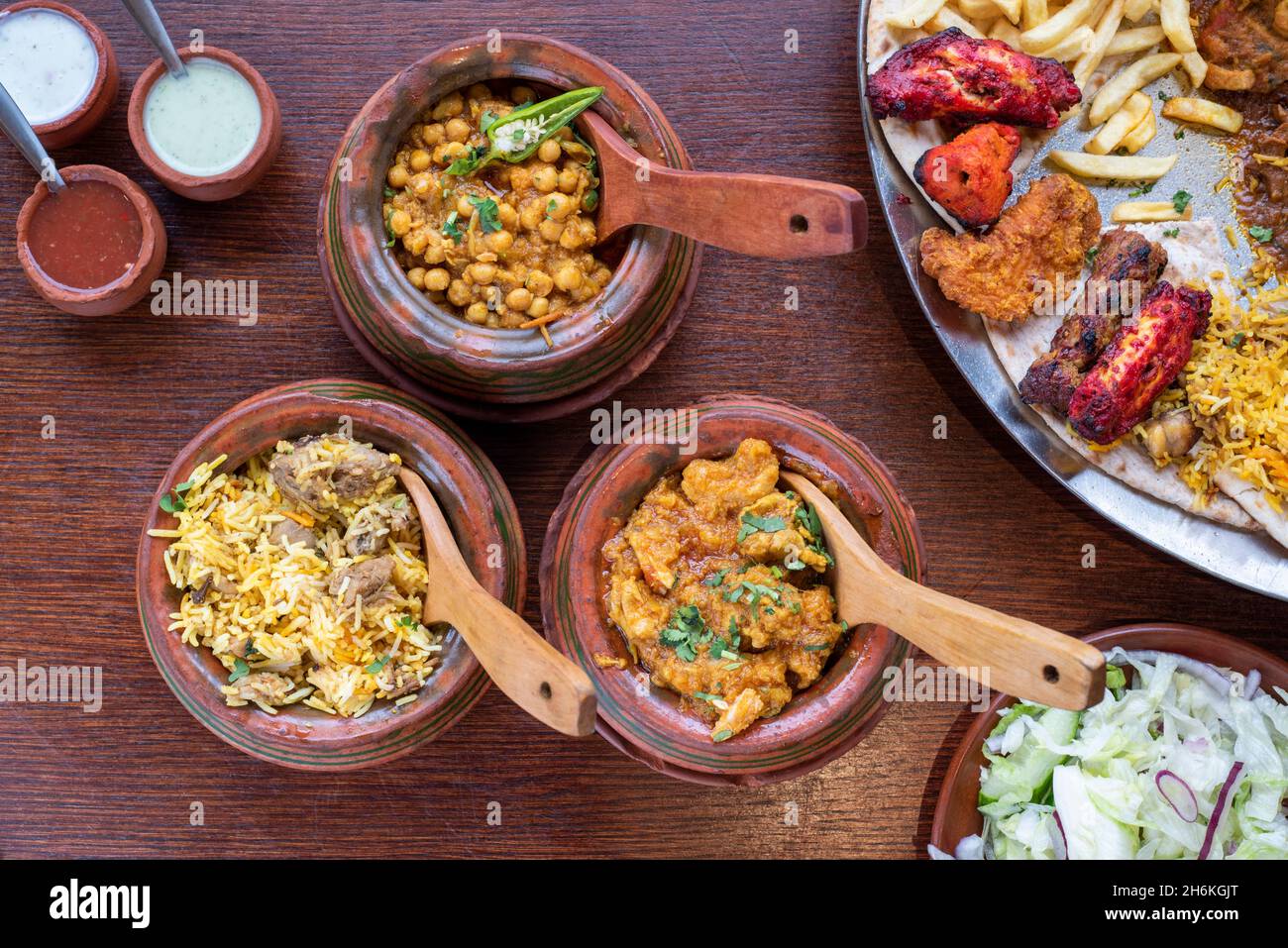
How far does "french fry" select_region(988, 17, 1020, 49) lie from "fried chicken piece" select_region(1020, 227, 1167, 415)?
1.92 feet

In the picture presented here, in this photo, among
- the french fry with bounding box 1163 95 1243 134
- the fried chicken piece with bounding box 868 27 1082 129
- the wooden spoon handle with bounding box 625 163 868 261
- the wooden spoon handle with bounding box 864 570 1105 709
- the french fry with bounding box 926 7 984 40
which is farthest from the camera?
the french fry with bounding box 1163 95 1243 134

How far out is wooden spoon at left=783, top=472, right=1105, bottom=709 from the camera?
83.1 inches

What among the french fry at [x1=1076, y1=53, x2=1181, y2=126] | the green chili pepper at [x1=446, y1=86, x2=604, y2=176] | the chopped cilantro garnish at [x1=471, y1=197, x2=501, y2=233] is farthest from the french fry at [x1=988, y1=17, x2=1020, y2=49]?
the chopped cilantro garnish at [x1=471, y1=197, x2=501, y2=233]

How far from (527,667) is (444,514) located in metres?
0.66

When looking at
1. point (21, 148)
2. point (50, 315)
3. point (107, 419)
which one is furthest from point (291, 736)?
point (21, 148)

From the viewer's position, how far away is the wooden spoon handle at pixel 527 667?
7.13 feet

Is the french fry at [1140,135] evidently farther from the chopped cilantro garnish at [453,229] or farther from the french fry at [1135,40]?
the chopped cilantro garnish at [453,229]

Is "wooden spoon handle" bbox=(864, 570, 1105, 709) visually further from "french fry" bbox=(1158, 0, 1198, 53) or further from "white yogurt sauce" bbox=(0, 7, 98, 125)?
"white yogurt sauce" bbox=(0, 7, 98, 125)

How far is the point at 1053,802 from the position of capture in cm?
307

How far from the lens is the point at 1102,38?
3.00 m

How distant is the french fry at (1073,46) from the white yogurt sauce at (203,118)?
6.94 ft

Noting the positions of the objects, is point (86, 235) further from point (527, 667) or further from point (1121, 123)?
point (1121, 123)
